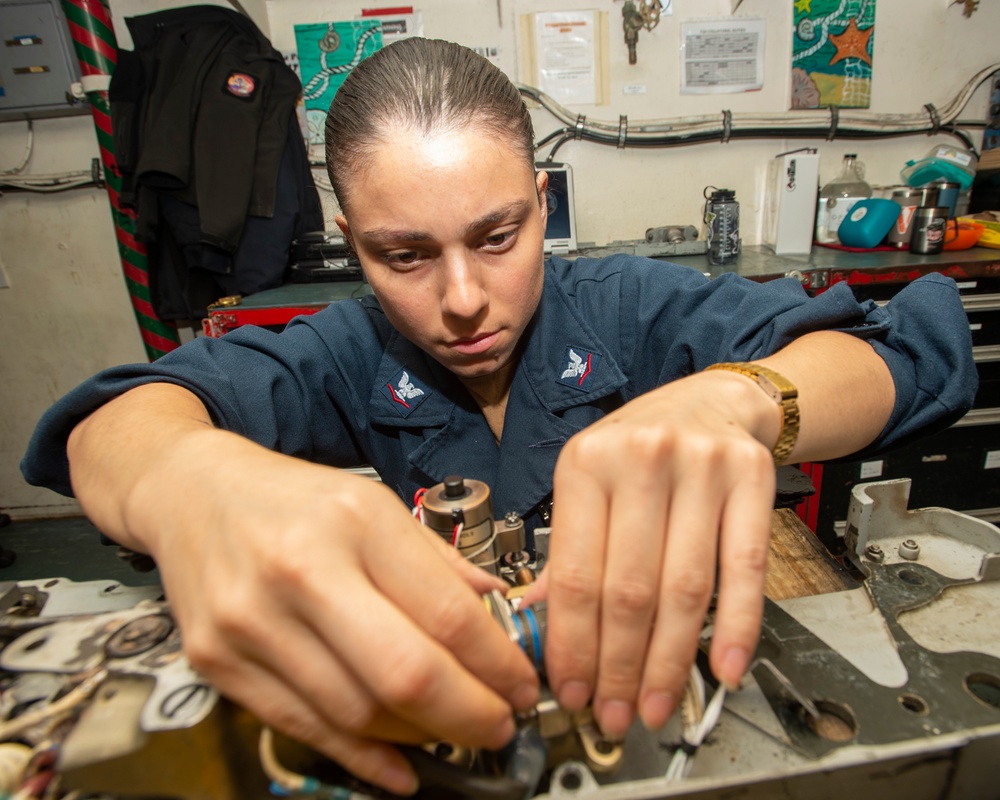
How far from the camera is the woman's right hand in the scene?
1.17 ft

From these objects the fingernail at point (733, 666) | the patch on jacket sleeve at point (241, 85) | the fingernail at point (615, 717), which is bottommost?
the fingernail at point (615, 717)

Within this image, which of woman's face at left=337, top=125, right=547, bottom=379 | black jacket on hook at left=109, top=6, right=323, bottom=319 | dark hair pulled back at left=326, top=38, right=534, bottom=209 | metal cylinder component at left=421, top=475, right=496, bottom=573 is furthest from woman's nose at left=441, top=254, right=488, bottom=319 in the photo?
black jacket on hook at left=109, top=6, right=323, bottom=319

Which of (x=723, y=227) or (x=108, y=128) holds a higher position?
(x=108, y=128)

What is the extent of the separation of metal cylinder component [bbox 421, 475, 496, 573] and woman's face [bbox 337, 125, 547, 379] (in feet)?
1.05

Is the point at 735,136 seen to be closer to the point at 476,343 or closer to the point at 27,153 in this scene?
the point at 476,343

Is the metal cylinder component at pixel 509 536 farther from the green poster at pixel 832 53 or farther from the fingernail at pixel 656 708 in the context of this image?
the green poster at pixel 832 53

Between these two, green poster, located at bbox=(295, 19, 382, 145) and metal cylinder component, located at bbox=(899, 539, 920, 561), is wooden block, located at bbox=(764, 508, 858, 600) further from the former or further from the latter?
green poster, located at bbox=(295, 19, 382, 145)

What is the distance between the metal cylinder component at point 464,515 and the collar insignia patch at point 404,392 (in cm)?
51

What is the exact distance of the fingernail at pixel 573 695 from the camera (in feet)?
1.39

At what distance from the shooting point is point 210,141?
2.14m

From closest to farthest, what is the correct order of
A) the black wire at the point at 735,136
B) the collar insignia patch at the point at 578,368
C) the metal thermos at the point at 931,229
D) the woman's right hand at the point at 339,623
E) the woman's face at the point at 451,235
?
1. the woman's right hand at the point at 339,623
2. the woman's face at the point at 451,235
3. the collar insignia patch at the point at 578,368
4. the metal thermos at the point at 931,229
5. the black wire at the point at 735,136

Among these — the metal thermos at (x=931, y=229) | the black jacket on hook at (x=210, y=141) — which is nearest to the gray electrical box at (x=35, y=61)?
the black jacket on hook at (x=210, y=141)

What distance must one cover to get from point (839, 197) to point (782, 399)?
241 cm

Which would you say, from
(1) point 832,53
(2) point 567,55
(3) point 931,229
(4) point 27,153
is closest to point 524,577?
(3) point 931,229
